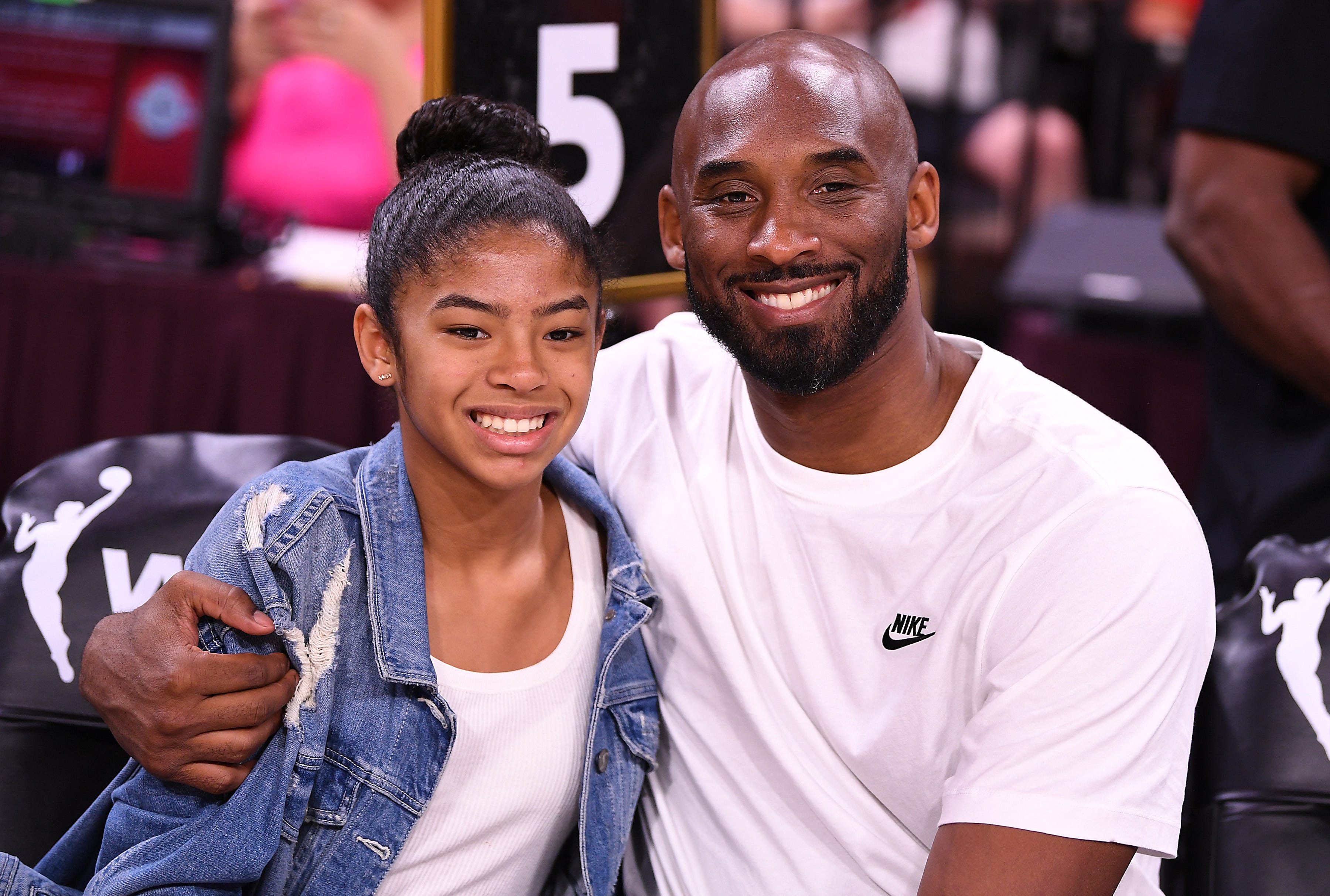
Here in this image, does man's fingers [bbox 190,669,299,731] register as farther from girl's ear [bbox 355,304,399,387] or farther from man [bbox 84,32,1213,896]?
girl's ear [bbox 355,304,399,387]

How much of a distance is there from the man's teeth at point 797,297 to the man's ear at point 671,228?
18cm

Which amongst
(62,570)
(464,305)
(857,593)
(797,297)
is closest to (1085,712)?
(857,593)

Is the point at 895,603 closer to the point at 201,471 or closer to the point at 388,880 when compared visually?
the point at 388,880

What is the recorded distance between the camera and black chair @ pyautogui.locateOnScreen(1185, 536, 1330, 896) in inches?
62.6

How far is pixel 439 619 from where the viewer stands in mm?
1602

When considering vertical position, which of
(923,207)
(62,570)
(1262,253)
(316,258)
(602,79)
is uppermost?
(602,79)

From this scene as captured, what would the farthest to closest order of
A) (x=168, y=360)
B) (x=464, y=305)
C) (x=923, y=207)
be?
(x=168, y=360) < (x=923, y=207) < (x=464, y=305)

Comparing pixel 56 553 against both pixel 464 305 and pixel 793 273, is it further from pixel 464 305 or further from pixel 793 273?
pixel 793 273

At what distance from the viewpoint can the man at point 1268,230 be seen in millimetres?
2102

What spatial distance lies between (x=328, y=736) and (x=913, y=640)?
2.20 ft

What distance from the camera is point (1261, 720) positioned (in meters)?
1.65

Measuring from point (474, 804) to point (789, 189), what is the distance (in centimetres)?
81

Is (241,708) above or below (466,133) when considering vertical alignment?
below

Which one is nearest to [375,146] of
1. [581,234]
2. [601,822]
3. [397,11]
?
[397,11]
